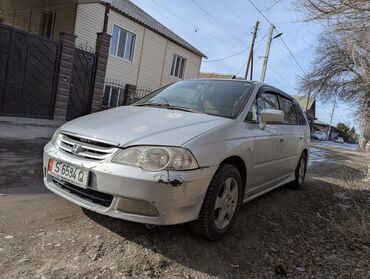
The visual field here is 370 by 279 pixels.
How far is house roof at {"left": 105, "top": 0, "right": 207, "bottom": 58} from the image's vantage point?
60.2ft

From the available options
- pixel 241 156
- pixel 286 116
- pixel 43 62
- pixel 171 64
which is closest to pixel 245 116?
pixel 241 156

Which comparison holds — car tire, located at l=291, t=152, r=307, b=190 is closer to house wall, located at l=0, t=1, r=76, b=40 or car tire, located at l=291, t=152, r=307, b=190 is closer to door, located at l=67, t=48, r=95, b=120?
door, located at l=67, t=48, r=95, b=120

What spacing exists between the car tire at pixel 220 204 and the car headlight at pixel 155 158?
43cm

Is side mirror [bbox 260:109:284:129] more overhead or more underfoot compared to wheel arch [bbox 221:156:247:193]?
more overhead

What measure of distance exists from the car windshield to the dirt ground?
131 centimetres

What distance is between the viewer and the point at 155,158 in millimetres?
3082

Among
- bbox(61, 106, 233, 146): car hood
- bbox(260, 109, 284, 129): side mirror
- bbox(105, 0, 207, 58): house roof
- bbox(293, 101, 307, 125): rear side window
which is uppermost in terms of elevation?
bbox(105, 0, 207, 58): house roof

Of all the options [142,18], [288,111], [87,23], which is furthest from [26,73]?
[142,18]

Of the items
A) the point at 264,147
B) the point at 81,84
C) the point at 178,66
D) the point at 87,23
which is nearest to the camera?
the point at 264,147

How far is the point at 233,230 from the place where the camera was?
4.11 meters

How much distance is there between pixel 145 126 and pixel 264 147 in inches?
64.4

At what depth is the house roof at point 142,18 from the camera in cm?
1836

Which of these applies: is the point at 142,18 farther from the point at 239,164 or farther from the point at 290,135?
the point at 239,164

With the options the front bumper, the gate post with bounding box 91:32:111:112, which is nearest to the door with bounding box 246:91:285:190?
the front bumper
